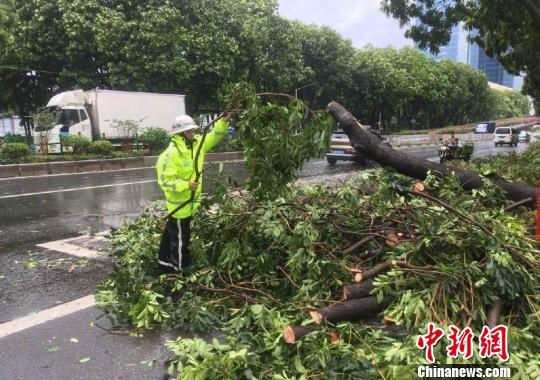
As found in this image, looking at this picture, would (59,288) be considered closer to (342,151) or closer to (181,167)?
(181,167)

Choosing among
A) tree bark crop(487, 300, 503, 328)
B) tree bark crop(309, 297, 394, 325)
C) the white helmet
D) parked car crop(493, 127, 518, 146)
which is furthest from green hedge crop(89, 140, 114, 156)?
parked car crop(493, 127, 518, 146)

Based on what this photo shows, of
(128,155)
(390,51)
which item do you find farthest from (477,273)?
(390,51)

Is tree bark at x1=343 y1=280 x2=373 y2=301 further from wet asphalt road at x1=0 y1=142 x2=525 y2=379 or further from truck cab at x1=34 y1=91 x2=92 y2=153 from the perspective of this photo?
truck cab at x1=34 y1=91 x2=92 y2=153

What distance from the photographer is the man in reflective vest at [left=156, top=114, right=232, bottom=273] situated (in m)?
4.50

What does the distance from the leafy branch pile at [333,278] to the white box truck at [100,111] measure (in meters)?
16.3

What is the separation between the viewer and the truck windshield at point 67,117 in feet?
64.9

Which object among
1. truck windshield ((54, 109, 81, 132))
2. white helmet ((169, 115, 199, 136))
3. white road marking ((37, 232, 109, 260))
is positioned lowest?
white road marking ((37, 232, 109, 260))

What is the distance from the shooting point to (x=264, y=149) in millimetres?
4496

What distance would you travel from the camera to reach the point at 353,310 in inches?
130

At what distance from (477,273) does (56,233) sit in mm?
6120

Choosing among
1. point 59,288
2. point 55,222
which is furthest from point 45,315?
point 55,222

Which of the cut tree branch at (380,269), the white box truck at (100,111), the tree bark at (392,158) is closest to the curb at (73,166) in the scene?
the white box truck at (100,111)

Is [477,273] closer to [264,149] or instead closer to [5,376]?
[264,149]

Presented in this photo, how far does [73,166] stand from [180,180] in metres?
13.2
